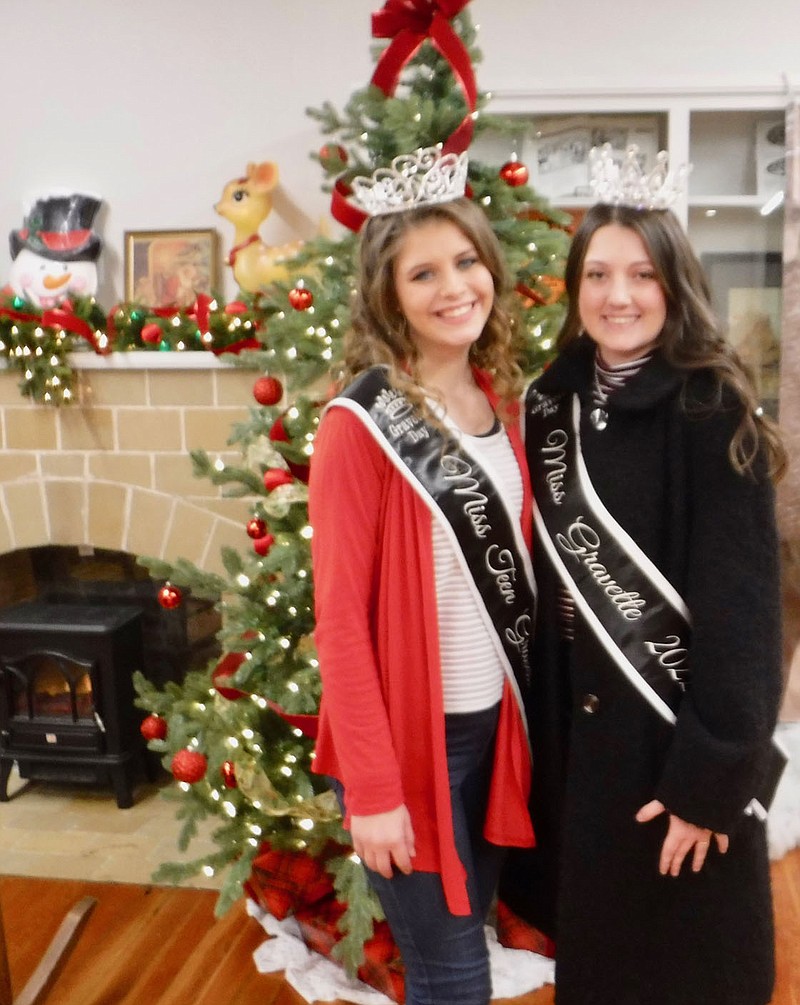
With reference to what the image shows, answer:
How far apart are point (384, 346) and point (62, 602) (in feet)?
7.62

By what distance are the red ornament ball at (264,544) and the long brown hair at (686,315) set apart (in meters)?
1.00

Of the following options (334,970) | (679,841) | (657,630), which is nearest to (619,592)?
(657,630)

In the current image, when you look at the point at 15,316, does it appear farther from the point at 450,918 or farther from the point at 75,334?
the point at 450,918

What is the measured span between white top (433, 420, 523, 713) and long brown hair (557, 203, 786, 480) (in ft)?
0.95

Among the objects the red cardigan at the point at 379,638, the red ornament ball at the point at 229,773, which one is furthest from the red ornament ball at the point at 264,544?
the red cardigan at the point at 379,638

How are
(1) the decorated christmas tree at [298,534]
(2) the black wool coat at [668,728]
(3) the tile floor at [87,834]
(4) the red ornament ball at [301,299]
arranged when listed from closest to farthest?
(2) the black wool coat at [668,728]
(1) the decorated christmas tree at [298,534]
(4) the red ornament ball at [301,299]
(3) the tile floor at [87,834]

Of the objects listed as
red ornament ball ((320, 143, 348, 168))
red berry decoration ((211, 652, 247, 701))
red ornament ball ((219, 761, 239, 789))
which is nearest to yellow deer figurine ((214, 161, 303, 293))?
red ornament ball ((320, 143, 348, 168))

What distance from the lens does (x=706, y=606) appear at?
3.22 ft

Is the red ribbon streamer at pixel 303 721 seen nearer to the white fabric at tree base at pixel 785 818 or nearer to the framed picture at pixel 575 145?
the white fabric at tree base at pixel 785 818

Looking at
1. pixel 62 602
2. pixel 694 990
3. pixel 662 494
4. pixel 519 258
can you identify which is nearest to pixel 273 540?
pixel 519 258

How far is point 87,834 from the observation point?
2441 millimetres

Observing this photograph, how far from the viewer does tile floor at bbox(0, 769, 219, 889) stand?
7.40 ft

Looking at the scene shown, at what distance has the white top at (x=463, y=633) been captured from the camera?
109cm

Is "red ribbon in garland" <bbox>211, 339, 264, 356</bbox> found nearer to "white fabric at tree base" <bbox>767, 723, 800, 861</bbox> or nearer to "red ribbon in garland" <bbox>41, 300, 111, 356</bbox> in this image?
"red ribbon in garland" <bbox>41, 300, 111, 356</bbox>
